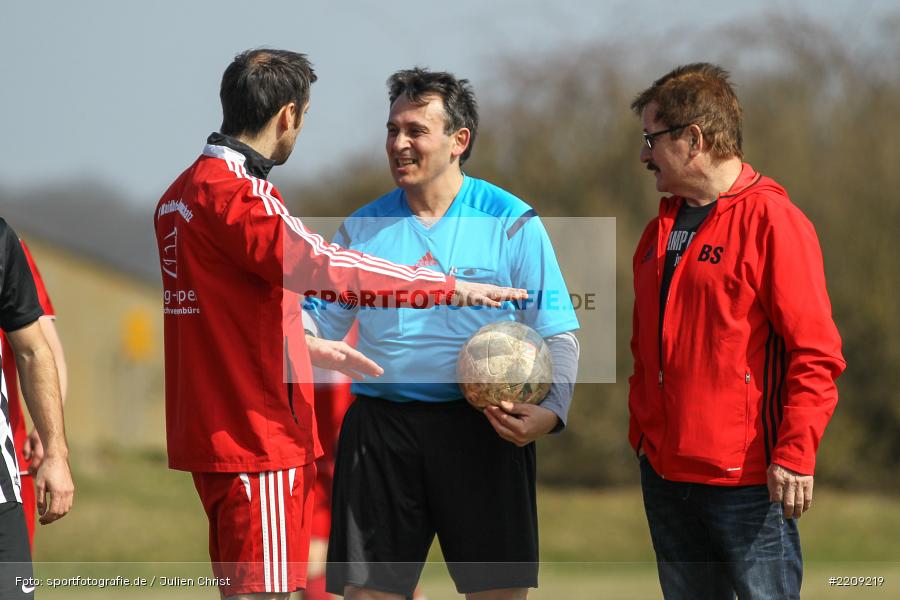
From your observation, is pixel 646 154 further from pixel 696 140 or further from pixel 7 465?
pixel 7 465

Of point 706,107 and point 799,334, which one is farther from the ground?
point 706,107

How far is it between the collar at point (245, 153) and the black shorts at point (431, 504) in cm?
105

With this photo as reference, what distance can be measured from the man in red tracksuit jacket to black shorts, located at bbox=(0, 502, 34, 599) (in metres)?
2.20

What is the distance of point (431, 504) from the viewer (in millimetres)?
4102

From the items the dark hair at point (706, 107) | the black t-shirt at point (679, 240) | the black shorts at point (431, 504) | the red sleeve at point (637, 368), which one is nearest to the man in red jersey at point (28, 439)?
the black shorts at point (431, 504)

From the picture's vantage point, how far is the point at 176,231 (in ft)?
12.2

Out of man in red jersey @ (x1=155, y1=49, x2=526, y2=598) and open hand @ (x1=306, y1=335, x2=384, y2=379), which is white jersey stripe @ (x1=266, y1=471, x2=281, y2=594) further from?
open hand @ (x1=306, y1=335, x2=384, y2=379)

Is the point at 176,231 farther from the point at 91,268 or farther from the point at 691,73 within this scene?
→ the point at 91,268

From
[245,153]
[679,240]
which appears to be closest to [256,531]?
[245,153]

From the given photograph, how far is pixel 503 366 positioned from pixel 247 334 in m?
0.94

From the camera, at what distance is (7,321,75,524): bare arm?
368cm

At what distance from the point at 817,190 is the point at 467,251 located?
414 inches

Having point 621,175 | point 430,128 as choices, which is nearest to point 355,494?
point 430,128

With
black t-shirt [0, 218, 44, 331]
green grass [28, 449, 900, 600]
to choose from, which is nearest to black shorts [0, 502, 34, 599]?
black t-shirt [0, 218, 44, 331]
